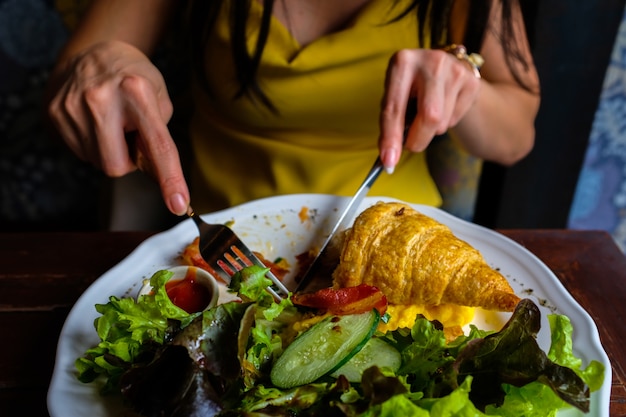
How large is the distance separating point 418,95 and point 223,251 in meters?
0.59

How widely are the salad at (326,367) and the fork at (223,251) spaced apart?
0.89ft

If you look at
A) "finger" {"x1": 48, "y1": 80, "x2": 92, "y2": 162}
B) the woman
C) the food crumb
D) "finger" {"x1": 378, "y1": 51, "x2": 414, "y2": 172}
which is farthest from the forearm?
"finger" {"x1": 48, "y1": 80, "x2": 92, "y2": 162}

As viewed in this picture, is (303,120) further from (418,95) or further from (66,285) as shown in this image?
(66,285)

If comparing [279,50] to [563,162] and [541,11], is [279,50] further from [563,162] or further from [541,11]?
[563,162]

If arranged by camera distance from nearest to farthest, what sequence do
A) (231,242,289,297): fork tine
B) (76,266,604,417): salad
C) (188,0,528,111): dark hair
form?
(76,266,604,417): salad → (231,242,289,297): fork tine → (188,0,528,111): dark hair

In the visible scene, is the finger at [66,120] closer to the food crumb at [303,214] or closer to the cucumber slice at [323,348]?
the food crumb at [303,214]

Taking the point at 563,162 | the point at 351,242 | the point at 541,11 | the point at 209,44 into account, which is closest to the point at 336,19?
the point at 209,44

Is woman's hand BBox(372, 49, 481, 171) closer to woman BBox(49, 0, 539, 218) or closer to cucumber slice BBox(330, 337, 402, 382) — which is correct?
woman BBox(49, 0, 539, 218)

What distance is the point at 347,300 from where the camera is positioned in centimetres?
114

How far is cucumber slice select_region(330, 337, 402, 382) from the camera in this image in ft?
3.18

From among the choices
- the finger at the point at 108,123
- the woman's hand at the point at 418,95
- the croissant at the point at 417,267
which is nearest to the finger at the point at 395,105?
the woman's hand at the point at 418,95

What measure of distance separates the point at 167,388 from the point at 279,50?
1145 millimetres

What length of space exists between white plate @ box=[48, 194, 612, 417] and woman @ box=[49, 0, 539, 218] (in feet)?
0.90

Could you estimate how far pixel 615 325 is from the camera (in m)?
1.32
